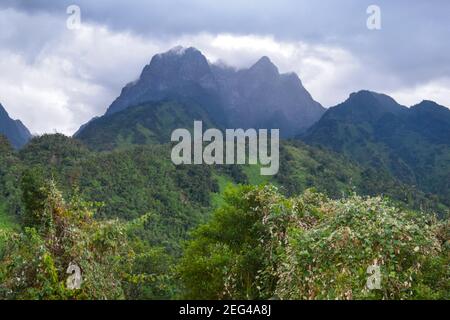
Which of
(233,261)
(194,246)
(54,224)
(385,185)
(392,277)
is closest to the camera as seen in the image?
(392,277)

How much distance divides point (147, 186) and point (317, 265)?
Answer: 145145 mm

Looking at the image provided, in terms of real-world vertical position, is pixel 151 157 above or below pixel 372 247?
above

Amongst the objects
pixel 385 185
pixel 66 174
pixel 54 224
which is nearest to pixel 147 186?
pixel 66 174

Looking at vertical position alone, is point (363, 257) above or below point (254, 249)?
above

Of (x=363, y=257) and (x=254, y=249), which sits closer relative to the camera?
(x=363, y=257)

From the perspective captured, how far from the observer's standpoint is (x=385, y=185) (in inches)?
7037

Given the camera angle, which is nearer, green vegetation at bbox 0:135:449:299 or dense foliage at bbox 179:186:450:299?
dense foliage at bbox 179:186:450:299

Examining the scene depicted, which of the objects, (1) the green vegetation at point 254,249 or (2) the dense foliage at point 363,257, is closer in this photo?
(2) the dense foliage at point 363,257

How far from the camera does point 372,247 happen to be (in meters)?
8.74
